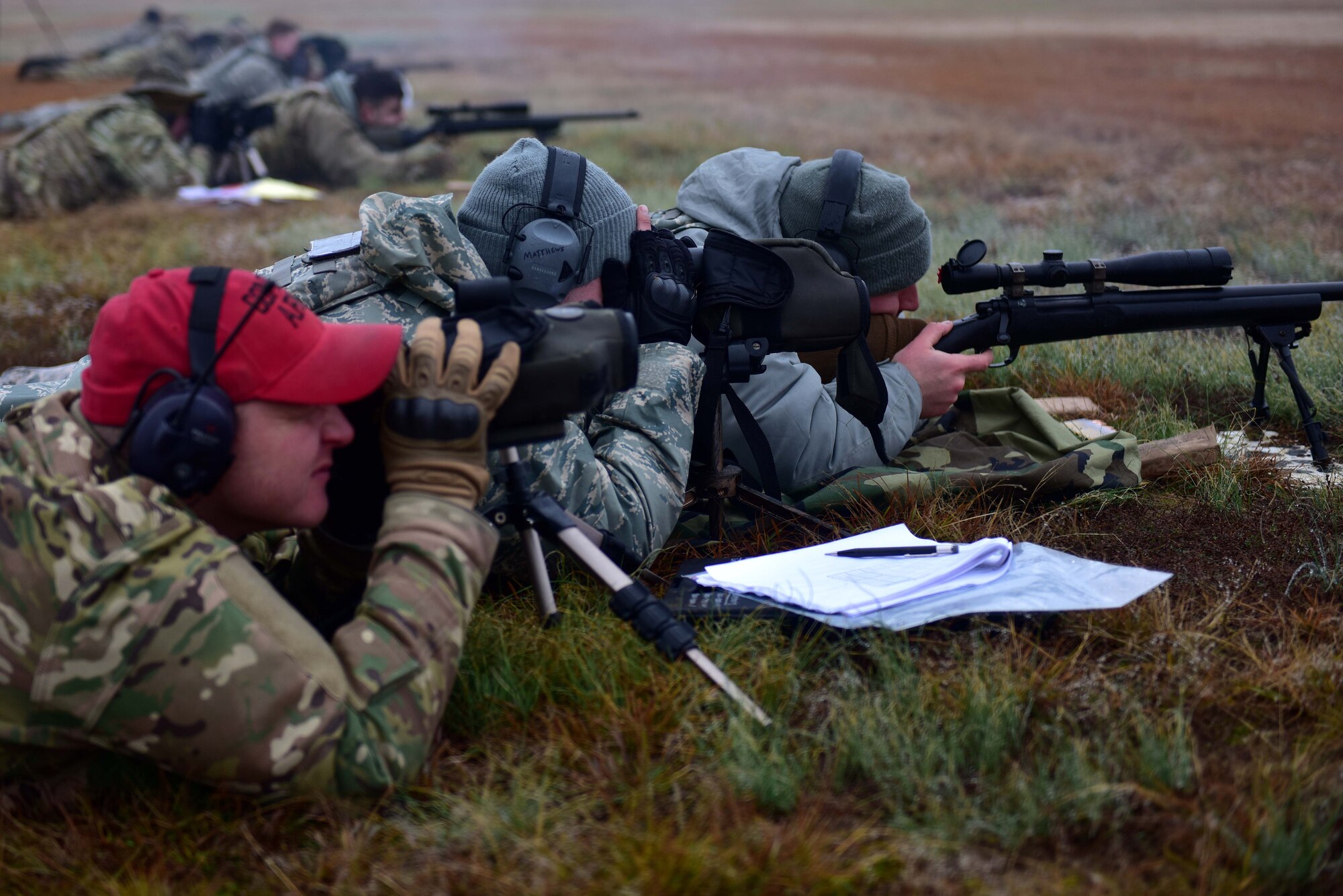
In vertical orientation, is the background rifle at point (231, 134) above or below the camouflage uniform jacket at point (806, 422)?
below

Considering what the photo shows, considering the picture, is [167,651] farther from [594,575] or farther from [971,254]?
[971,254]

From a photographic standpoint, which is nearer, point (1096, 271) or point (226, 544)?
point (226, 544)

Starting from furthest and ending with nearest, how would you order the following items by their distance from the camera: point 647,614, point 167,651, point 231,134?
point 231,134
point 647,614
point 167,651

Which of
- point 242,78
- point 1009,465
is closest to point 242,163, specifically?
point 242,78

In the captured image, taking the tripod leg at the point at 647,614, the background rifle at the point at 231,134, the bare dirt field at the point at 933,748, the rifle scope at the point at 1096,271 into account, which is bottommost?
the background rifle at the point at 231,134

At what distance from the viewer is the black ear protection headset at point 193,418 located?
1917 millimetres

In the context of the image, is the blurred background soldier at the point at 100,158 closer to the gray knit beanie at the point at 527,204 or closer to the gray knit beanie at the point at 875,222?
the gray knit beanie at the point at 527,204

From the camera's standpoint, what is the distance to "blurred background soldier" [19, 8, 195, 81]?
25297 millimetres

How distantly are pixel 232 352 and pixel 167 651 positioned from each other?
1.85 ft

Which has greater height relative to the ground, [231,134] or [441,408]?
[441,408]

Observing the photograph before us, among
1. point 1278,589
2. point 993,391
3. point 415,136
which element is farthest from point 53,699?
point 415,136

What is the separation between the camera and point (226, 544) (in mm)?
1991

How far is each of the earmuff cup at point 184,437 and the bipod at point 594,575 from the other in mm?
651

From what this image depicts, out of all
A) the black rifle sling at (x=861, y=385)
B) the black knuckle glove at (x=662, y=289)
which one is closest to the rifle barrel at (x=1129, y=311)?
the black rifle sling at (x=861, y=385)
